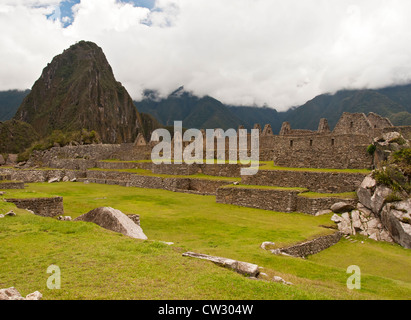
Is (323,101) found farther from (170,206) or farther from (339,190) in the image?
(170,206)

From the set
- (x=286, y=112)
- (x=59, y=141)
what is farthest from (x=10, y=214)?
(x=286, y=112)

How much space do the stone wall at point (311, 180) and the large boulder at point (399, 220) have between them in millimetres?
3659

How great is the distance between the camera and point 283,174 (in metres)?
18.2

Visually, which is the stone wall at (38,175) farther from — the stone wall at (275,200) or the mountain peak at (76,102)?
the mountain peak at (76,102)

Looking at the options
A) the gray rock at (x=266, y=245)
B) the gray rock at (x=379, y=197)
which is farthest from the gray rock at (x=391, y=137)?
the gray rock at (x=266, y=245)

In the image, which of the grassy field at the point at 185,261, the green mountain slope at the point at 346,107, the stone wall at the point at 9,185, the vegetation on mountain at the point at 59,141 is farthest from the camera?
the vegetation on mountain at the point at 59,141

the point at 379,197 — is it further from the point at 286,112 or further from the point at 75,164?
the point at 286,112

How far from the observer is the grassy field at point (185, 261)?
185 inches

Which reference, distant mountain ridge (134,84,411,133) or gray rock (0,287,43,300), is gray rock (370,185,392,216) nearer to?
gray rock (0,287,43,300)

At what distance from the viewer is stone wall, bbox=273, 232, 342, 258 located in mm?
9375

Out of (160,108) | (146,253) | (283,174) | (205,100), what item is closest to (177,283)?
(146,253)

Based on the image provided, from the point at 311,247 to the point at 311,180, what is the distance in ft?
24.8

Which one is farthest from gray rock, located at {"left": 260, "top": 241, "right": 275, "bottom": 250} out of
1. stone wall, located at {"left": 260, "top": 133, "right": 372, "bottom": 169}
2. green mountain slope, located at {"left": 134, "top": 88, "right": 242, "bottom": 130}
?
green mountain slope, located at {"left": 134, "top": 88, "right": 242, "bottom": 130}
